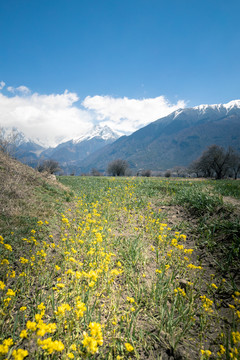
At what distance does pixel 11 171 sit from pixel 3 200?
4375mm

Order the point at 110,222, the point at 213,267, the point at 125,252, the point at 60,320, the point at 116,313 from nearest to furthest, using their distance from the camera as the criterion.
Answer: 1. the point at 60,320
2. the point at 116,313
3. the point at 213,267
4. the point at 125,252
5. the point at 110,222

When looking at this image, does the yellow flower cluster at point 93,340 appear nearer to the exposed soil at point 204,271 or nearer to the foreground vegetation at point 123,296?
the foreground vegetation at point 123,296

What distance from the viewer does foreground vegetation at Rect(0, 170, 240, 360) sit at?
217 cm

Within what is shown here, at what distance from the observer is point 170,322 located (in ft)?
8.19

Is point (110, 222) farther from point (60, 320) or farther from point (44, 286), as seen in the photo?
point (60, 320)

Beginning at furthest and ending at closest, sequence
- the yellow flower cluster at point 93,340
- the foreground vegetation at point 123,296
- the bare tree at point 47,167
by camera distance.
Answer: the bare tree at point 47,167 → the foreground vegetation at point 123,296 → the yellow flower cluster at point 93,340

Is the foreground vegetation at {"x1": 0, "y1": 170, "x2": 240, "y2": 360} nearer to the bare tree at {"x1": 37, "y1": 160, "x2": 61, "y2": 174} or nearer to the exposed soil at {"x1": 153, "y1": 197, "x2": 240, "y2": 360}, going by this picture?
the exposed soil at {"x1": 153, "y1": 197, "x2": 240, "y2": 360}

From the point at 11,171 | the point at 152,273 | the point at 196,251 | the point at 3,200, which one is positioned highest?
the point at 11,171

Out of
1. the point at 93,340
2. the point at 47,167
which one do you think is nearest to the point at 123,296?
the point at 93,340

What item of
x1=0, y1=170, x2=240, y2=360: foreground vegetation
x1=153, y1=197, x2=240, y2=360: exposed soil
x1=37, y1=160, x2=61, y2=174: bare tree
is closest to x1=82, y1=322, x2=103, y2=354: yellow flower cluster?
x1=0, y1=170, x2=240, y2=360: foreground vegetation

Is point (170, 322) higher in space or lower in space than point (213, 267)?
higher

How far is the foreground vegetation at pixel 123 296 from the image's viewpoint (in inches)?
85.4

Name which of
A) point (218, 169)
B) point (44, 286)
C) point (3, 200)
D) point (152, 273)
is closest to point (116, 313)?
point (152, 273)

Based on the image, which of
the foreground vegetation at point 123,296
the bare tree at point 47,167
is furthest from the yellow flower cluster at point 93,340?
the bare tree at point 47,167
